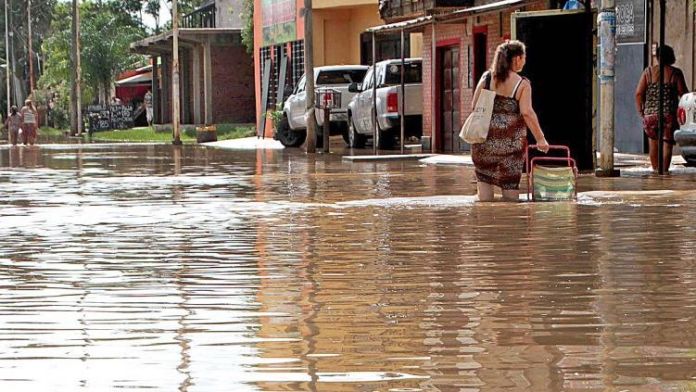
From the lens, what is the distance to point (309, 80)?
36656 millimetres

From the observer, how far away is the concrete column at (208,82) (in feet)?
209

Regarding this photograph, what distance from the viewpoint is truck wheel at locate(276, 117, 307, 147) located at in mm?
41628

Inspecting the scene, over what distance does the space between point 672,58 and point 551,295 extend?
1313 cm

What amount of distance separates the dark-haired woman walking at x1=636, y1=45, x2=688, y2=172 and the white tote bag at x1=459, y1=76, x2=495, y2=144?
21.5 ft

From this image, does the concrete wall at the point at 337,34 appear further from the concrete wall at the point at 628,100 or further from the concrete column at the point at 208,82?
the concrete wall at the point at 628,100

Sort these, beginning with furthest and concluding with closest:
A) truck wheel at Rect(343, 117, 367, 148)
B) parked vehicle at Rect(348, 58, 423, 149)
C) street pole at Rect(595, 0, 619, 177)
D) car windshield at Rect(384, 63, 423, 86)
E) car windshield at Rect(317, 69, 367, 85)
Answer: car windshield at Rect(317, 69, 367, 85) < truck wheel at Rect(343, 117, 367, 148) < car windshield at Rect(384, 63, 423, 86) < parked vehicle at Rect(348, 58, 423, 149) < street pole at Rect(595, 0, 619, 177)

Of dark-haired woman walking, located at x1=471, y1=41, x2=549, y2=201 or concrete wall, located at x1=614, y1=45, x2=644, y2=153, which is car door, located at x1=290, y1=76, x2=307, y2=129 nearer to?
concrete wall, located at x1=614, y1=45, x2=644, y2=153

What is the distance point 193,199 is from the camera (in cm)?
1803

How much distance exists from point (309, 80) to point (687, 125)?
53.1 ft

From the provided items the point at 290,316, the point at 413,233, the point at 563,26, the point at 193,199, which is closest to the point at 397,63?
the point at 563,26

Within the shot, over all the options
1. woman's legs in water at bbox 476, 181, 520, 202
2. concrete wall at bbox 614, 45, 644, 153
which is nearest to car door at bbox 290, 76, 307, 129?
concrete wall at bbox 614, 45, 644, 153

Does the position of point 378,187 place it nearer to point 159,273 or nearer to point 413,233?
point 413,233

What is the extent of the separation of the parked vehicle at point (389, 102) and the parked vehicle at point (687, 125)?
12415 mm

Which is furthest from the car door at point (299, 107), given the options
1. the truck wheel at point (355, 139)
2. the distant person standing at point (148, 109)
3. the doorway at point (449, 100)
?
the distant person standing at point (148, 109)
